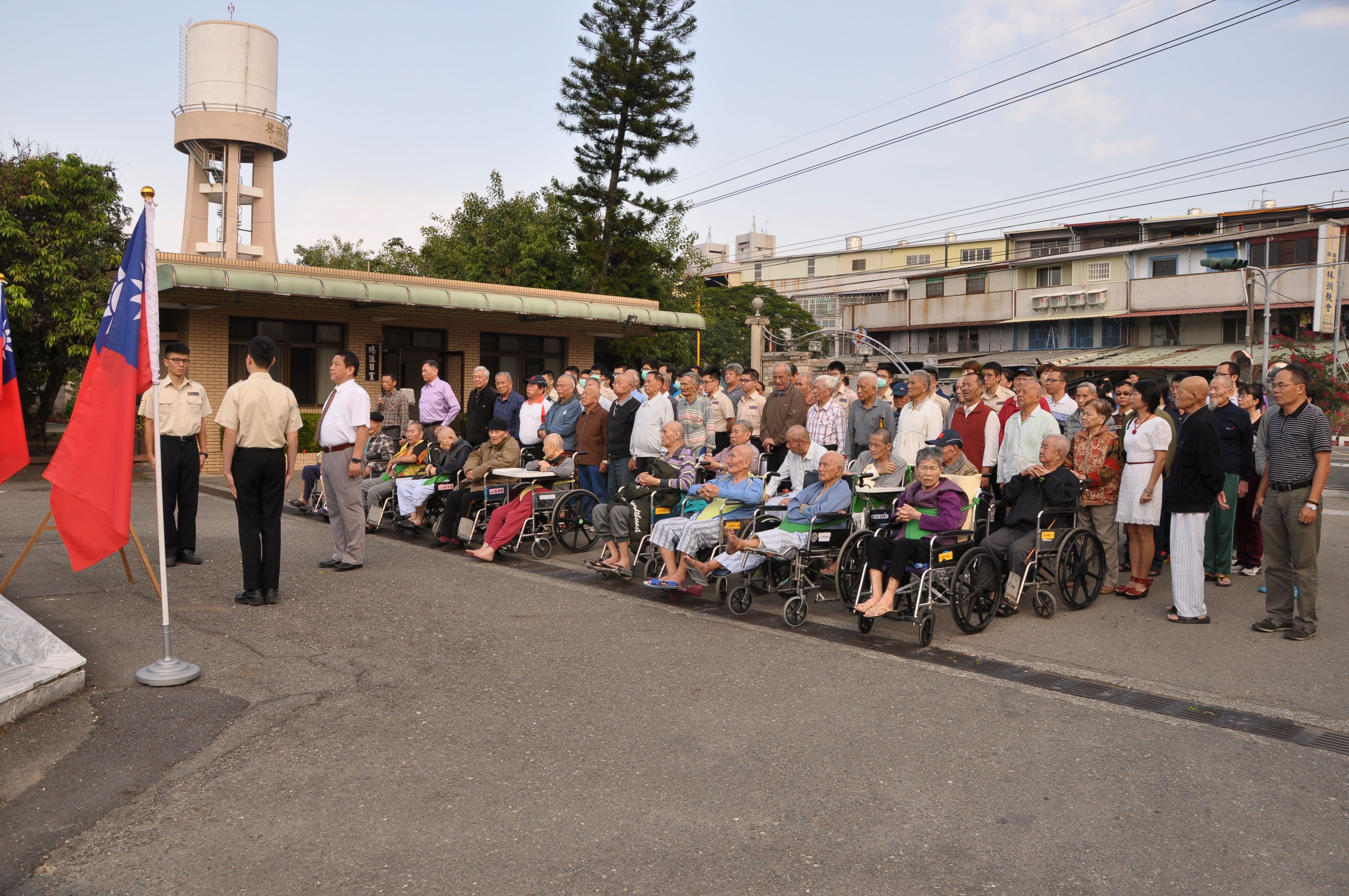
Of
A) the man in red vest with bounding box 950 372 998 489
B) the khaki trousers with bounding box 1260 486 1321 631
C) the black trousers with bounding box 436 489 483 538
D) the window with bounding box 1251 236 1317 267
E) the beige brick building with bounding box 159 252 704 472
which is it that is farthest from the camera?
the window with bounding box 1251 236 1317 267

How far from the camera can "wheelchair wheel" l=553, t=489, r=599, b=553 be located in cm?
1041

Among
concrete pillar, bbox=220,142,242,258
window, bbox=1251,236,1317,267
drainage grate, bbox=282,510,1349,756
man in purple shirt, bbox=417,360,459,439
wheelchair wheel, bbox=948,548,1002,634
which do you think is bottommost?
drainage grate, bbox=282,510,1349,756

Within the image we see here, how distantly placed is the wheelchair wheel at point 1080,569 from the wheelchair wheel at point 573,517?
4.71 m

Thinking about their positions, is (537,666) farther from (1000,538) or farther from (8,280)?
(8,280)

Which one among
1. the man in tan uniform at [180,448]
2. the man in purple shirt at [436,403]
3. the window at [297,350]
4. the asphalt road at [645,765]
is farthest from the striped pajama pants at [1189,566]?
the window at [297,350]

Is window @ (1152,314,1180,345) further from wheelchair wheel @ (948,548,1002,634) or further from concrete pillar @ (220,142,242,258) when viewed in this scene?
wheelchair wheel @ (948,548,1002,634)

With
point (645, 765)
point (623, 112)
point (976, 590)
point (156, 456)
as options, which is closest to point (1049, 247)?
point (623, 112)

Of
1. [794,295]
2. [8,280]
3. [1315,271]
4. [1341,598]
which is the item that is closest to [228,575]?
[1341,598]

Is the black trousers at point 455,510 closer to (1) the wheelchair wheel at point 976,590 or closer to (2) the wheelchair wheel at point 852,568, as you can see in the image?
(2) the wheelchair wheel at point 852,568

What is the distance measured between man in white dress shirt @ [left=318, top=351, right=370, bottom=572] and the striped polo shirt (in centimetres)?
725

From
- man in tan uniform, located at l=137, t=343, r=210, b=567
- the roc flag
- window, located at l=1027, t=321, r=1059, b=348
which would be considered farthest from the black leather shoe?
window, located at l=1027, t=321, r=1059, b=348

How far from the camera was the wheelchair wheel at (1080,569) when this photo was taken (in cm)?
793

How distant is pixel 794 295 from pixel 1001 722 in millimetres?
73294

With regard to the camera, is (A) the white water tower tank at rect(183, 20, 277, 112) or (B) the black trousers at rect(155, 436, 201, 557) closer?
(B) the black trousers at rect(155, 436, 201, 557)
